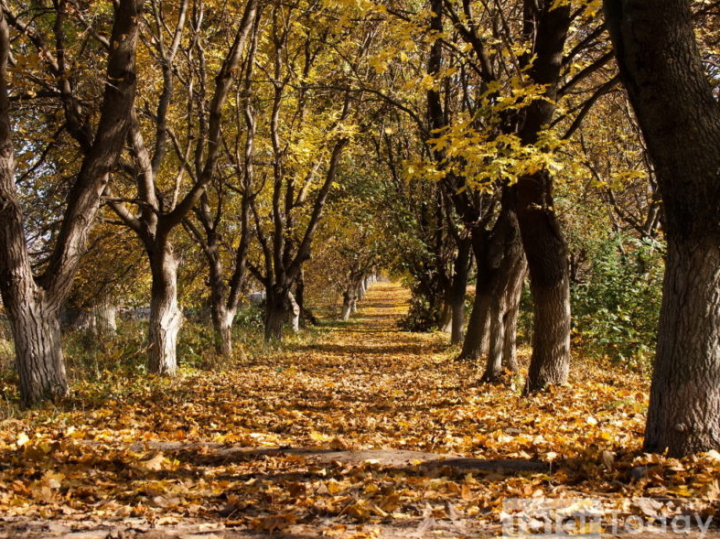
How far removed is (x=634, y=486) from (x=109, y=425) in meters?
5.00

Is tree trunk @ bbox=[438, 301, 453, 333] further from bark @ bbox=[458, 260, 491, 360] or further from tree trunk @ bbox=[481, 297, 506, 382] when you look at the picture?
tree trunk @ bbox=[481, 297, 506, 382]

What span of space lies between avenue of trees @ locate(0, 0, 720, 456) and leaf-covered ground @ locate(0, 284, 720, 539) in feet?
2.53

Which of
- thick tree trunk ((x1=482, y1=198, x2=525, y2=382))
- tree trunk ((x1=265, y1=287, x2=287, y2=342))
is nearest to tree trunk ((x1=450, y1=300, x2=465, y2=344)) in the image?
tree trunk ((x1=265, y1=287, x2=287, y2=342))

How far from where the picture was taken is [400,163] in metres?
10.4

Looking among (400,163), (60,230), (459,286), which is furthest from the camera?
(459,286)

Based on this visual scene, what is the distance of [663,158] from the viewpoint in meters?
4.16

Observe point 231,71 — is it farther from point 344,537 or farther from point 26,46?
point 344,537

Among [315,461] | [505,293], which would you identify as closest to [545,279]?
[505,293]

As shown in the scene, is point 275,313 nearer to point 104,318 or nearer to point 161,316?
point 104,318

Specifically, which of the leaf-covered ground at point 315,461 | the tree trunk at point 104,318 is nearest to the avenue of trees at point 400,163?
the tree trunk at point 104,318

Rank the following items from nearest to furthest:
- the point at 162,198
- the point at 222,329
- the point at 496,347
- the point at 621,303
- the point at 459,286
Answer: the point at 496,347 → the point at 162,198 → the point at 621,303 → the point at 222,329 → the point at 459,286

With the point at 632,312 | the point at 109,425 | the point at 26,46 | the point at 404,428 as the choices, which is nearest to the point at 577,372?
the point at 632,312

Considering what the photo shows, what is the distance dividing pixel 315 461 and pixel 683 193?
11.1 ft

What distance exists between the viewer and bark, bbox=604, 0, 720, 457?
13.2 ft
